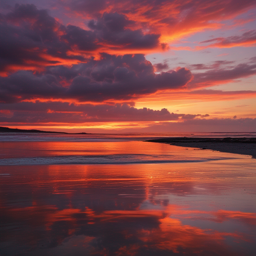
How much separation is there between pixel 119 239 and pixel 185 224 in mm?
1933

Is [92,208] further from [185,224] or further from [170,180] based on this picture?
[170,180]

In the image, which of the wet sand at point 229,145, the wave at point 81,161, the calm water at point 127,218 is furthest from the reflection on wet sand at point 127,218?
the wet sand at point 229,145

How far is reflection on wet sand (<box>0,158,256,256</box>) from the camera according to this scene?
5.25 metres

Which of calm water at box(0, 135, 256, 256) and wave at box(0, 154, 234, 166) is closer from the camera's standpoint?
calm water at box(0, 135, 256, 256)

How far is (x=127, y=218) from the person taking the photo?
22.7ft

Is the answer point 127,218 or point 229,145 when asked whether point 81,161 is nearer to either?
point 127,218

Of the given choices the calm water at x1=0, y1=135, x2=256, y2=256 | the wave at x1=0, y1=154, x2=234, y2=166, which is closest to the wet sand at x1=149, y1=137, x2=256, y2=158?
the wave at x1=0, y1=154, x2=234, y2=166

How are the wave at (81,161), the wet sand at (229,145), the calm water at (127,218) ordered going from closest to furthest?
the calm water at (127,218)
the wave at (81,161)
the wet sand at (229,145)

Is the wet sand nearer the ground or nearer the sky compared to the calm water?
nearer the ground

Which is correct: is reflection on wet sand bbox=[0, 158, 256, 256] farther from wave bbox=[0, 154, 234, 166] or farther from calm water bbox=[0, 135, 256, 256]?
wave bbox=[0, 154, 234, 166]

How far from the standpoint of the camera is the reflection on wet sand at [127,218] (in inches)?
207

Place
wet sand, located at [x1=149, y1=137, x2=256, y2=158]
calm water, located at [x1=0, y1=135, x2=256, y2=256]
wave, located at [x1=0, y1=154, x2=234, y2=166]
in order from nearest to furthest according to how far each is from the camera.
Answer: calm water, located at [x1=0, y1=135, x2=256, y2=256]
wave, located at [x1=0, y1=154, x2=234, y2=166]
wet sand, located at [x1=149, y1=137, x2=256, y2=158]

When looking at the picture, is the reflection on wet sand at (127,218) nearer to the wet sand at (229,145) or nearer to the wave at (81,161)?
the wave at (81,161)

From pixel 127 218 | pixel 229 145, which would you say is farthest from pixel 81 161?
pixel 229 145
